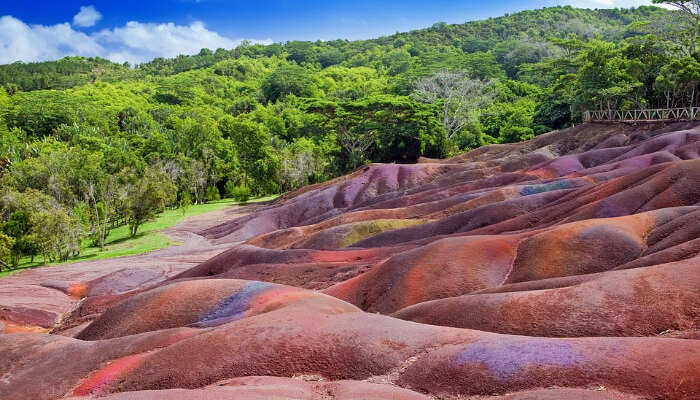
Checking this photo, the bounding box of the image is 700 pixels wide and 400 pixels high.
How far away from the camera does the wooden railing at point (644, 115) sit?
160 feet

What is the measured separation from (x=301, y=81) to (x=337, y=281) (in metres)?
119

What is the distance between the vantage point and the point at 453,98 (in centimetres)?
7744

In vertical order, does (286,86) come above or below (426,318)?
above

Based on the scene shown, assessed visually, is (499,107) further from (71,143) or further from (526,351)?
(526,351)

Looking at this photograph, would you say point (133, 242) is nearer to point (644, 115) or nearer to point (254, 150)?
point (254, 150)

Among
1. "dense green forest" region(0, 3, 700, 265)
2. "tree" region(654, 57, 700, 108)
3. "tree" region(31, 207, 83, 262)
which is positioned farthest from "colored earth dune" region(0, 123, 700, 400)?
"tree" region(654, 57, 700, 108)

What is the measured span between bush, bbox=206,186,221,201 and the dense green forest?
11.1 inches

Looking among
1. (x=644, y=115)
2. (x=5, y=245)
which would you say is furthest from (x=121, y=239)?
(x=644, y=115)

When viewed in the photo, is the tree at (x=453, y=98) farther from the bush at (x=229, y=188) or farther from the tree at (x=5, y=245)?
the tree at (x=5, y=245)

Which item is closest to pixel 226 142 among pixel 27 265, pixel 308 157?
pixel 308 157

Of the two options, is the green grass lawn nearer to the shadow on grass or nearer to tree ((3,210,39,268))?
the shadow on grass

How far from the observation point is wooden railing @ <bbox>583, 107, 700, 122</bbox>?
48.9 meters

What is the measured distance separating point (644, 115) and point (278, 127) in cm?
5779

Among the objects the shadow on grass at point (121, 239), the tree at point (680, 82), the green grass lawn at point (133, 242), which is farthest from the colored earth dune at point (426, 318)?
the tree at point (680, 82)
